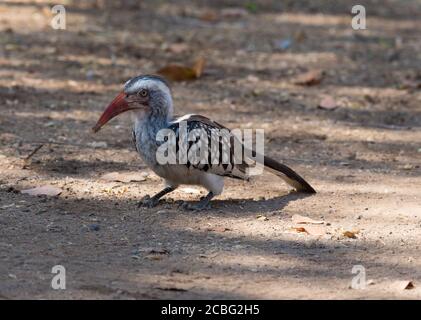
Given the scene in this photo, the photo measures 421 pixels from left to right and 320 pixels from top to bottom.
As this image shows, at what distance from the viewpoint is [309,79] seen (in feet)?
33.7

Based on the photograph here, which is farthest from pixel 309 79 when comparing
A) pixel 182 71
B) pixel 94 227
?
pixel 94 227

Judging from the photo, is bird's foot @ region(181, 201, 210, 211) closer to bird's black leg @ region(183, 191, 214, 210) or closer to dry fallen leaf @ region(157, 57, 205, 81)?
bird's black leg @ region(183, 191, 214, 210)

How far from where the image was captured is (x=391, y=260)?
5703 millimetres

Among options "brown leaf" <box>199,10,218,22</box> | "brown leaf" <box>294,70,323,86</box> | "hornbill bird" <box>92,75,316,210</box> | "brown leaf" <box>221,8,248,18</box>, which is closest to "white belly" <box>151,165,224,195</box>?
"hornbill bird" <box>92,75,316,210</box>

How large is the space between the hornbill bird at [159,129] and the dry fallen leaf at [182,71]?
339cm

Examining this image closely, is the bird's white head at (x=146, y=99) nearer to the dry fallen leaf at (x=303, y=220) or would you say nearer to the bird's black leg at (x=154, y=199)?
the bird's black leg at (x=154, y=199)

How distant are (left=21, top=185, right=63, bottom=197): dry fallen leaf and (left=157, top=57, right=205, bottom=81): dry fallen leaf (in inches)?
134

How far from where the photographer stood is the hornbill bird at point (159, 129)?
6.44 m

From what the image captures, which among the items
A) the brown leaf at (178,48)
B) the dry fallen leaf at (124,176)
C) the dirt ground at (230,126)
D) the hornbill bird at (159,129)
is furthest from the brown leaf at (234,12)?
the hornbill bird at (159,129)

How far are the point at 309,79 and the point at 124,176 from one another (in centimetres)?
358

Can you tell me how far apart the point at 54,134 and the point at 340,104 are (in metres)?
2.96


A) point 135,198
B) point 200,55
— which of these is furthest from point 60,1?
point 135,198

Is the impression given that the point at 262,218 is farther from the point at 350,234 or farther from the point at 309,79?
the point at 309,79

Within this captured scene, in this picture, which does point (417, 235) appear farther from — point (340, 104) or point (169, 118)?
point (340, 104)
